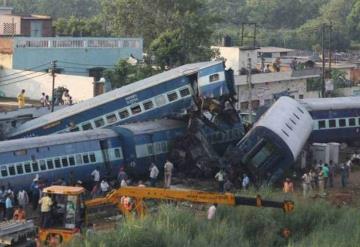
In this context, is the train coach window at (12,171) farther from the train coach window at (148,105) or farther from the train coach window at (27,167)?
the train coach window at (148,105)

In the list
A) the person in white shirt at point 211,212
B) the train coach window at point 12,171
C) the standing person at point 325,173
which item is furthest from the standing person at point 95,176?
the standing person at point 325,173

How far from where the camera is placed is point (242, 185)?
98.7ft

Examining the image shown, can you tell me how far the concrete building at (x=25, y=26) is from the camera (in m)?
65.1

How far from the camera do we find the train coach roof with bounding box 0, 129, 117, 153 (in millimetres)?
28389

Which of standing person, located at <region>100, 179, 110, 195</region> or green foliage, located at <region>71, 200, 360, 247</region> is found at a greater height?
standing person, located at <region>100, 179, 110, 195</region>

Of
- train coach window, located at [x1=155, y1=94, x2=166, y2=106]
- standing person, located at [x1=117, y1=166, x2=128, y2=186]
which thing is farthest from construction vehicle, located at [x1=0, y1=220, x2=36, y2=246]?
train coach window, located at [x1=155, y1=94, x2=166, y2=106]

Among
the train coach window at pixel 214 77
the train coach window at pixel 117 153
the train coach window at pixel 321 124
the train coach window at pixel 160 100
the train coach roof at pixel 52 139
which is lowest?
the train coach window at pixel 117 153

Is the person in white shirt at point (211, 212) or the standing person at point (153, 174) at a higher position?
the standing person at point (153, 174)

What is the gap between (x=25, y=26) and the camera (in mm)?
65125

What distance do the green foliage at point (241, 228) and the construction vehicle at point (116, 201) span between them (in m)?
0.50

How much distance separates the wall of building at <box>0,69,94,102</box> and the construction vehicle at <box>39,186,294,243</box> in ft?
91.0

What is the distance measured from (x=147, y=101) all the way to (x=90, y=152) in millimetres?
5372

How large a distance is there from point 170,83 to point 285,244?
13.2m

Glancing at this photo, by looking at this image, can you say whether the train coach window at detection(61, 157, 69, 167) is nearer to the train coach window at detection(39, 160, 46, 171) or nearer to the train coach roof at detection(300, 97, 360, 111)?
the train coach window at detection(39, 160, 46, 171)
